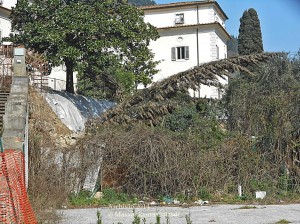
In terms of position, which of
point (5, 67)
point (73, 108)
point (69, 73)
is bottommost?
point (73, 108)

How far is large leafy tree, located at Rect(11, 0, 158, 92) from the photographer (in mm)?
24766

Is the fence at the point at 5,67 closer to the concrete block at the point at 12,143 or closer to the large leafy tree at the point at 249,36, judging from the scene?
the concrete block at the point at 12,143

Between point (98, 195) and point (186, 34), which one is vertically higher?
point (186, 34)

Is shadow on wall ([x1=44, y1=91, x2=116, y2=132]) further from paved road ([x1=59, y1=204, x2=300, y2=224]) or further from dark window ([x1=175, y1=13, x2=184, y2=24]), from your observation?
dark window ([x1=175, y1=13, x2=184, y2=24])

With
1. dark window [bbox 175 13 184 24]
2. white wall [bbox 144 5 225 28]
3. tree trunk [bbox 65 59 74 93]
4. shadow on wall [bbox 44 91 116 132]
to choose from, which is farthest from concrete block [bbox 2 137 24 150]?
dark window [bbox 175 13 184 24]

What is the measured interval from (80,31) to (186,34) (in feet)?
80.2

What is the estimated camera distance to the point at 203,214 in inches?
464

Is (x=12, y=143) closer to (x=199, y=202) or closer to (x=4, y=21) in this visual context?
(x=199, y=202)

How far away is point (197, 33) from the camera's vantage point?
47.7m

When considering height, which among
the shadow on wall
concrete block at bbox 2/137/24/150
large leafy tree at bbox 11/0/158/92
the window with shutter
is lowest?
concrete block at bbox 2/137/24/150

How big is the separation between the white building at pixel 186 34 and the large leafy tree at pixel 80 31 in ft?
64.5

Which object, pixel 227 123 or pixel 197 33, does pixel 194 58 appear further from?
pixel 227 123

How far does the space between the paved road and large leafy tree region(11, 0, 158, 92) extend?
1306cm

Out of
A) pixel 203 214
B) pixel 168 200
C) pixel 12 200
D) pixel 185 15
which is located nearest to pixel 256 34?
pixel 185 15
